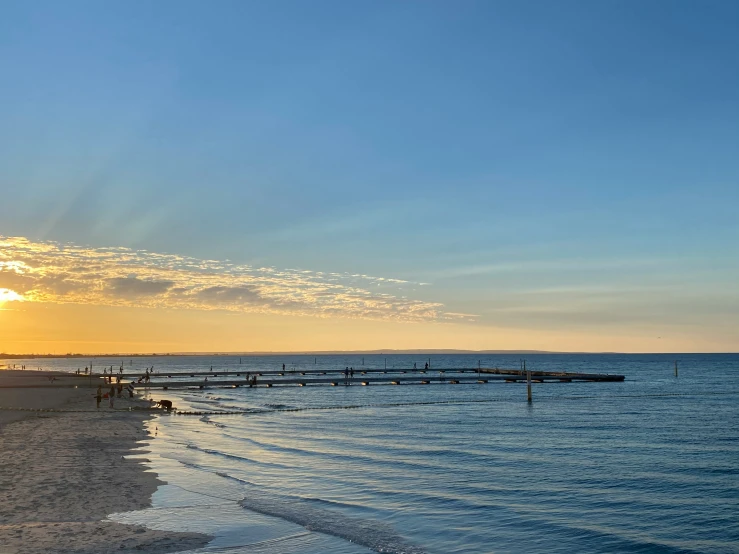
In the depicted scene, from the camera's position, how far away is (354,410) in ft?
219

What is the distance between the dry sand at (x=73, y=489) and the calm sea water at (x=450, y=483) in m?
1.10

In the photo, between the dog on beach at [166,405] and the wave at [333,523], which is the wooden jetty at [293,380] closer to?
the dog on beach at [166,405]

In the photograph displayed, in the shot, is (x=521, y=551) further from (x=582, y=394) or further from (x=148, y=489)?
(x=582, y=394)

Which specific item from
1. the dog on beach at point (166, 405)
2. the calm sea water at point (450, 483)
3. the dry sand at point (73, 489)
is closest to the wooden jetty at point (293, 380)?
the dog on beach at point (166, 405)

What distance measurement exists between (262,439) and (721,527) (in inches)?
1098

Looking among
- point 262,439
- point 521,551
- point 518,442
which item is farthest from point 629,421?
point 521,551

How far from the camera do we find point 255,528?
60.4 ft

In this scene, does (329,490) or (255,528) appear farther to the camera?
(329,490)

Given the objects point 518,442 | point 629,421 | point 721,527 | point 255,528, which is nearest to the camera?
point 255,528

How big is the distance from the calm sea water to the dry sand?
3.62 ft

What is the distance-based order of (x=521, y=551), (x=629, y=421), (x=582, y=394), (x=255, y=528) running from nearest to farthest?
(x=521, y=551)
(x=255, y=528)
(x=629, y=421)
(x=582, y=394)

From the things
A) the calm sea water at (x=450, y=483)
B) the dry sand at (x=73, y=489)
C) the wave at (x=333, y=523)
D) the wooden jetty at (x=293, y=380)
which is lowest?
the wooden jetty at (x=293, y=380)

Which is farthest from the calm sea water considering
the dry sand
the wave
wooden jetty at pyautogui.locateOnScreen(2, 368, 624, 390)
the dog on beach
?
wooden jetty at pyautogui.locateOnScreen(2, 368, 624, 390)

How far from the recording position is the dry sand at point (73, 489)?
15.7 metres
